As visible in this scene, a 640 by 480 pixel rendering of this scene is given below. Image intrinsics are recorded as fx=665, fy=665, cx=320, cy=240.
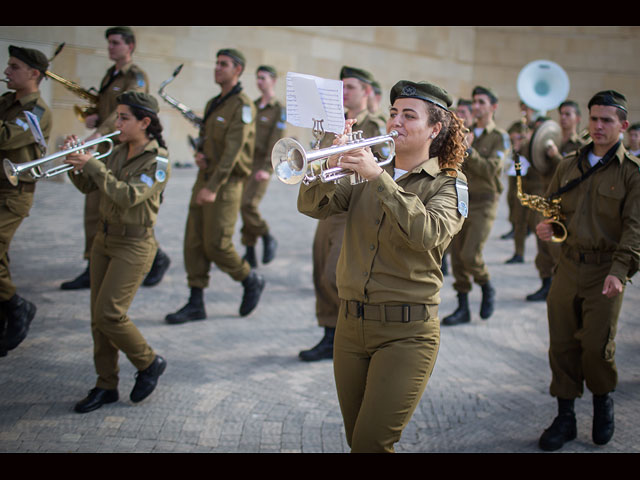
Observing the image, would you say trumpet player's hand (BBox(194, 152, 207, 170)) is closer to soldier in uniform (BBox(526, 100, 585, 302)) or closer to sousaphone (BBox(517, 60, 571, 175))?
soldier in uniform (BBox(526, 100, 585, 302))

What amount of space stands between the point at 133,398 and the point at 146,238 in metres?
1.19

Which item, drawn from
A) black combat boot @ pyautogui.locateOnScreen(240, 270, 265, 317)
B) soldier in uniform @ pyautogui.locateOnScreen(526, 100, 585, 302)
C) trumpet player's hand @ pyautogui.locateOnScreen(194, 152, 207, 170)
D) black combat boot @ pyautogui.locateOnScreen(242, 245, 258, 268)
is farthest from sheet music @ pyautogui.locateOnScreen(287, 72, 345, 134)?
black combat boot @ pyautogui.locateOnScreen(242, 245, 258, 268)

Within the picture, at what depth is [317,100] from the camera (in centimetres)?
308

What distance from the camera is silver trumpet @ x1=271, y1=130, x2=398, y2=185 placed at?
294 cm

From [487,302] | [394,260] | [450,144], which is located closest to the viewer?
[394,260]

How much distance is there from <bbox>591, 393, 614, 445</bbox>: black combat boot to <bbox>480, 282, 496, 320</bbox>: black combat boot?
9.62 feet

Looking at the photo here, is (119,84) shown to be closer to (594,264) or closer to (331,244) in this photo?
(331,244)

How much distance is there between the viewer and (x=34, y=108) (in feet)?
18.6

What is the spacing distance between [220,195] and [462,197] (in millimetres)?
4138

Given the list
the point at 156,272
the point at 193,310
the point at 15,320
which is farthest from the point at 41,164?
the point at 156,272

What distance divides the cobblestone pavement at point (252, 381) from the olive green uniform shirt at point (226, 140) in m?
1.51

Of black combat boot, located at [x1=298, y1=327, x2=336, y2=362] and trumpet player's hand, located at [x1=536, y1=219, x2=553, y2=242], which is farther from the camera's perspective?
black combat boot, located at [x1=298, y1=327, x2=336, y2=362]
